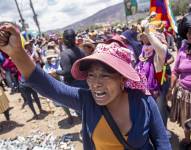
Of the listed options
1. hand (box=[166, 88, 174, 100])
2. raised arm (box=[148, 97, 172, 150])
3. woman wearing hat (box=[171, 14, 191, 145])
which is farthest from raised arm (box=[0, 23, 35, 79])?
hand (box=[166, 88, 174, 100])

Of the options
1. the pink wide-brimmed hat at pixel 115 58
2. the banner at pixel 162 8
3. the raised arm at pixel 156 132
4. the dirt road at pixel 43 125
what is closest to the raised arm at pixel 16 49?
the pink wide-brimmed hat at pixel 115 58

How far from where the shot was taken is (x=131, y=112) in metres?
1.78

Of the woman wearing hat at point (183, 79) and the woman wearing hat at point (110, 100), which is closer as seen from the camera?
the woman wearing hat at point (110, 100)

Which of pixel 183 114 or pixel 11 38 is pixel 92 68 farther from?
pixel 183 114

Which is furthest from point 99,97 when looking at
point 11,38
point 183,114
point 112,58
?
point 183,114

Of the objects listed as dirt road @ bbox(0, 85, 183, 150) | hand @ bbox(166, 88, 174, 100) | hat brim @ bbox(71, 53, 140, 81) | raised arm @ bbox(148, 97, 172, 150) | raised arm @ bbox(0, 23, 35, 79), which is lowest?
dirt road @ bbox(0, 85, 183, 150)

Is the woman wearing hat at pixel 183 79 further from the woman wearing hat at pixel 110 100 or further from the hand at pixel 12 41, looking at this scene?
the hand at pixel 12 41

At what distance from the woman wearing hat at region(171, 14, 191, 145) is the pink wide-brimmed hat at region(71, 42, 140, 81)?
7.04ft

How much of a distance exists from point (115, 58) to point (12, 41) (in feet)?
1.76

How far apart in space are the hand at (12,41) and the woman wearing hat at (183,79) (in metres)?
2.60

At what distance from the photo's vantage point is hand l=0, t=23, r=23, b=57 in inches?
56.8

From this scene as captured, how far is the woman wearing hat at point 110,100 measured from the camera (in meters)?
1.70

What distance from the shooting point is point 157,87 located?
416cm

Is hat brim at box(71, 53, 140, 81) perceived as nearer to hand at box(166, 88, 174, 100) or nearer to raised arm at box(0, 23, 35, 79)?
raised arm at box(0, 23, 35, 79)
